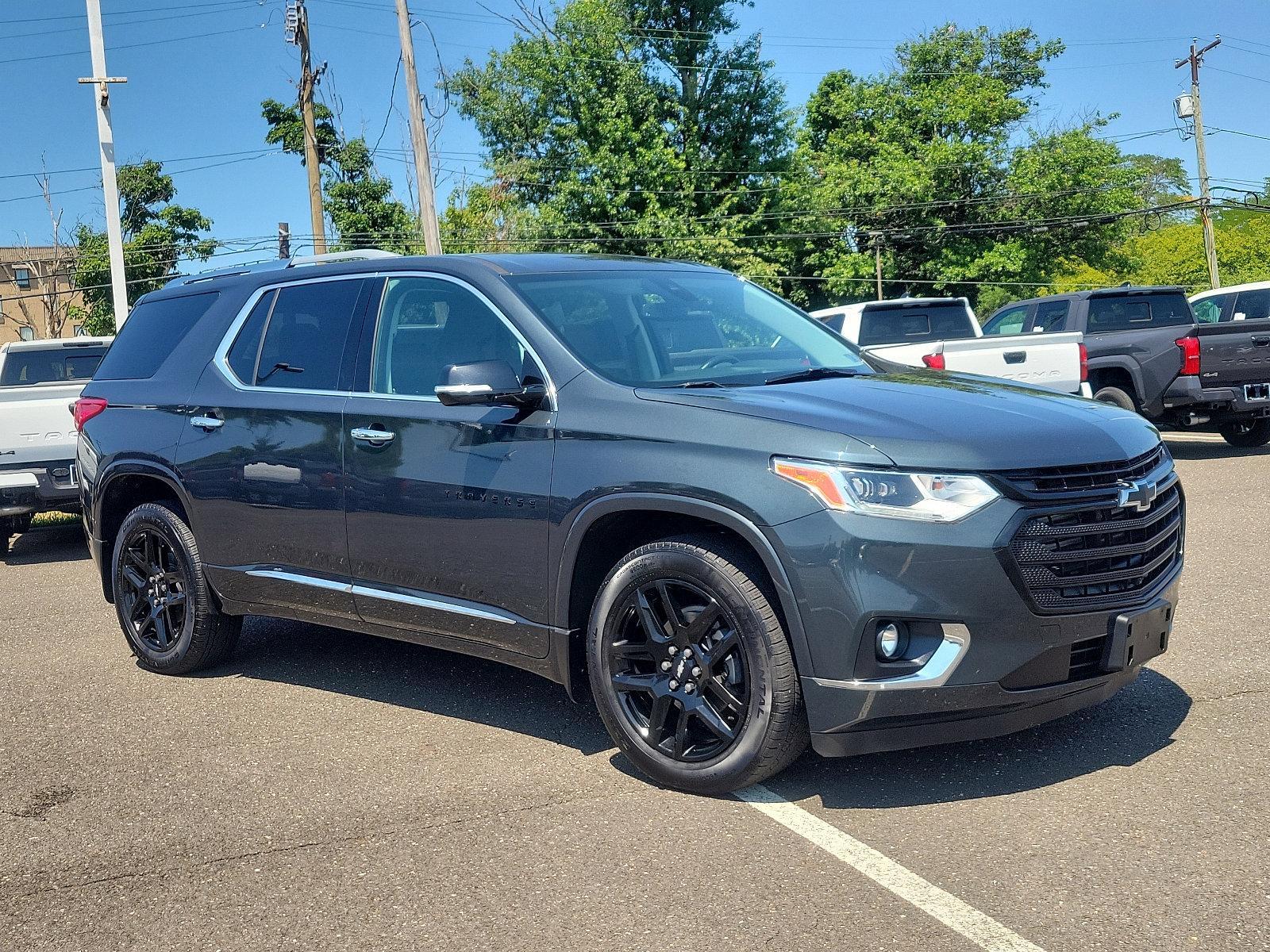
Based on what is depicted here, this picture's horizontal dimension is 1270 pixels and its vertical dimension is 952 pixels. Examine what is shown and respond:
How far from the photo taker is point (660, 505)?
4121 mm

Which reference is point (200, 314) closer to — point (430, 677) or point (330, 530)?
point (330, 530)

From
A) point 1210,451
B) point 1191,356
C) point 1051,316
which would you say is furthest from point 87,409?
point 1210,451

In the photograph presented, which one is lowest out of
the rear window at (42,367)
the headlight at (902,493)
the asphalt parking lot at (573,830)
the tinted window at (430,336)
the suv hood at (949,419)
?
the asphalt parking lot at (573,830)

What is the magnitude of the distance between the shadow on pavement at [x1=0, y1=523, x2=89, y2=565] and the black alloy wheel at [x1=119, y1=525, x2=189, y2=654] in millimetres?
4875

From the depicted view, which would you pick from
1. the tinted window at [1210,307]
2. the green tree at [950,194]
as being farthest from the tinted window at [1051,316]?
the green tree at [950,194]

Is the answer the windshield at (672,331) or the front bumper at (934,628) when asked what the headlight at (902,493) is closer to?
the front bumper at (934,628)

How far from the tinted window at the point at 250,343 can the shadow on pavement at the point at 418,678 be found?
1.51m

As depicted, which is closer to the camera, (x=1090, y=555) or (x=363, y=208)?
(x=1090, y=555)

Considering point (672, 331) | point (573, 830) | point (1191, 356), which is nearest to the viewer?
point (573, 830)

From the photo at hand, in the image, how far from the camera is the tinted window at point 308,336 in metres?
5.39

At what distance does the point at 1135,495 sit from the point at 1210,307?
1438cm

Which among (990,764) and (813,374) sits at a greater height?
(813,374)

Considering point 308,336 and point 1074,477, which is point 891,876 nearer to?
point 1074,477

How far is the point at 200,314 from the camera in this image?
6.21 meters
